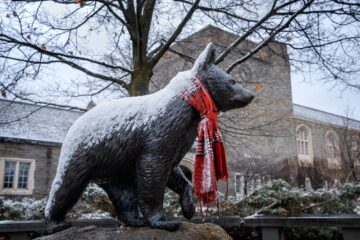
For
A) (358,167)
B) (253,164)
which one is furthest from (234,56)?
(358,167)

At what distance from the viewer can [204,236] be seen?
2281mm

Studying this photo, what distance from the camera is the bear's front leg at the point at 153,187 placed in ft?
7.07

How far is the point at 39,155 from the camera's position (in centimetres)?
1366

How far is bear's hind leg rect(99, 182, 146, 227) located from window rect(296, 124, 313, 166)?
2604 centimetres

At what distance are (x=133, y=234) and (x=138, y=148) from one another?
21.3 inches

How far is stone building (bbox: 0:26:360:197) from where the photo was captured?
9.53 m

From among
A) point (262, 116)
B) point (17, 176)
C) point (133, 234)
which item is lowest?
point (133, 234)

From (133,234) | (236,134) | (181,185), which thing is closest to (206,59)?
(181,185)

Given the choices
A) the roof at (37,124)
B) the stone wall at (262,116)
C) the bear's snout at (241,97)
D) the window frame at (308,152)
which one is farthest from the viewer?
the window frame at (308,152)

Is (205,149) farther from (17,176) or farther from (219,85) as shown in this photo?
(17,176)

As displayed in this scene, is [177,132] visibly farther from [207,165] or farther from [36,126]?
[36,126]

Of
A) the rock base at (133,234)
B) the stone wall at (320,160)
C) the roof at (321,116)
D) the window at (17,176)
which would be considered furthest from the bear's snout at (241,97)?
the roof at (321,116)

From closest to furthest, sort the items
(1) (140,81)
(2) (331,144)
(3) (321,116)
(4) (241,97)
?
(4) (241,97)
(1) (140,81)
(2) (331,144)
(3) (321,116)

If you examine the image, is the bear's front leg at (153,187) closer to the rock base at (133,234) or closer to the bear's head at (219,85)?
the rock base at (133,234)
